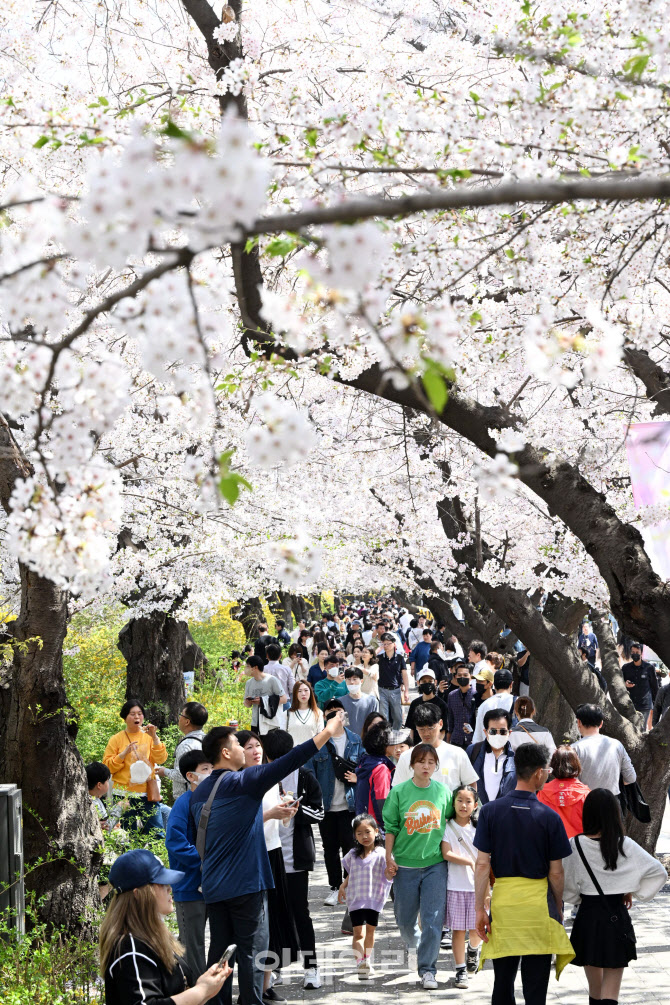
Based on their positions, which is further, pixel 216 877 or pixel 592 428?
pixel 592 428

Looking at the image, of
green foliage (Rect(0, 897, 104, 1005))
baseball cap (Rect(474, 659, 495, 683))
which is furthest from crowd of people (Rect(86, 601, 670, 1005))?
baseball cap (Rect(474, 659, 495, 683))

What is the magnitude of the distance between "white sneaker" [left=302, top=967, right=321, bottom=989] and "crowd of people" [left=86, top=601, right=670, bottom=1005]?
0.03 m

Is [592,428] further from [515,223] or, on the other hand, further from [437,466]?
[515,223]

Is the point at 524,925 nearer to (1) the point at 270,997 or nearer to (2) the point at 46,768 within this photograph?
(1) the point at 270,997

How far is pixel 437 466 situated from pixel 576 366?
8.59 m

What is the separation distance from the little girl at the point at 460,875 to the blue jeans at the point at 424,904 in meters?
0.11

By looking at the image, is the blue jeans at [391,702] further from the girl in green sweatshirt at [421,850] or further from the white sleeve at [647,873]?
the white sleeve at [647,873]

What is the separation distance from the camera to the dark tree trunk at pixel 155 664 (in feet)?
48.5

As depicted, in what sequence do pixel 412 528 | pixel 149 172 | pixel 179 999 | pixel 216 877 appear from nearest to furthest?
1. pixel 149 172
2. pixel 179 999
3. pixel 216 877
4. pixel 412 528

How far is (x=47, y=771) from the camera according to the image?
6980 mm

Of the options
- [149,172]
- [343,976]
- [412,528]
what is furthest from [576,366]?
[412,528]

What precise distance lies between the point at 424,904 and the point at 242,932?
1838mm

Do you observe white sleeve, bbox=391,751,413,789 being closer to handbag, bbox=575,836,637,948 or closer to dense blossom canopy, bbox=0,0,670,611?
handbag, bbox=575,836,637,948

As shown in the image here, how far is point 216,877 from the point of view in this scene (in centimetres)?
580
